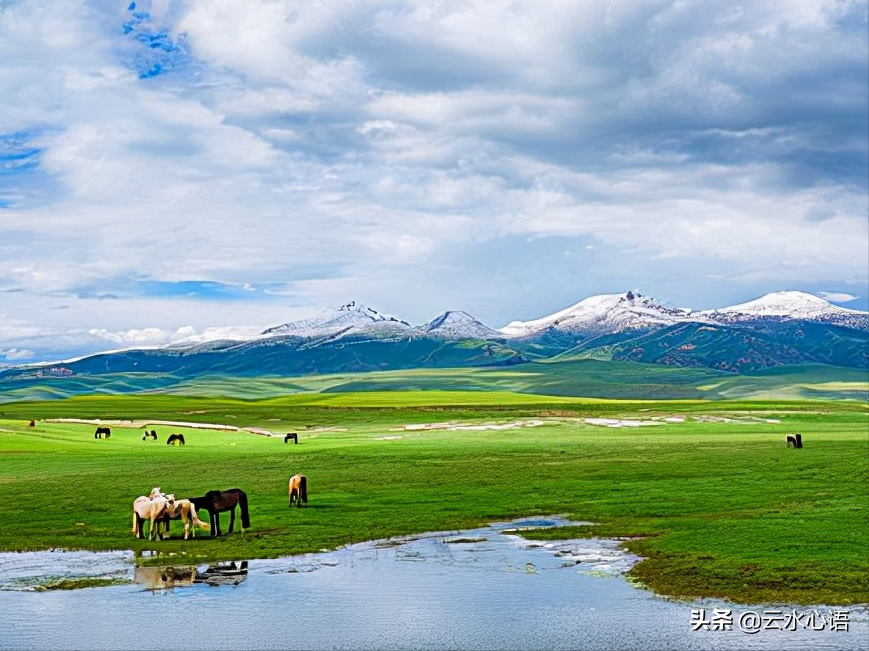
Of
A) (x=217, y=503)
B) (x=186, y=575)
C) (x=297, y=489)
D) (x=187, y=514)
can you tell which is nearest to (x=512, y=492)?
(x=297, y=489)

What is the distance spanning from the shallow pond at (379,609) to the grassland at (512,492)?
6.39 ft

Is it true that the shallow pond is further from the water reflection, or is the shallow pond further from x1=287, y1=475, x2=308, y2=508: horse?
x1=287, y1=475, x2=308, y2=508: horse

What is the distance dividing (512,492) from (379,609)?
25.3m

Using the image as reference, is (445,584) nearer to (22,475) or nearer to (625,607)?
(625,607)

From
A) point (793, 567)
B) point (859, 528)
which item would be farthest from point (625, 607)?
point (859, 528)

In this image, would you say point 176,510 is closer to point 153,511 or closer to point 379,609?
point 153,511

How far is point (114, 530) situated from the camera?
36.3 m

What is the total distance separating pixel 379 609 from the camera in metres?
24.6

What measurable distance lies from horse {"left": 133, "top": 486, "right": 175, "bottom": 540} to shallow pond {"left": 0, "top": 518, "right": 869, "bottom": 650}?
2.38 m

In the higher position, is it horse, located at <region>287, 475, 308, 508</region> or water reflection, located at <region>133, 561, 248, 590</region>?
horse, located at <region>287, 475, 308, 508</region>

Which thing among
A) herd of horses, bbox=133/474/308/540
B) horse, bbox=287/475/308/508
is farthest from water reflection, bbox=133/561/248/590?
horse, bbox=287/475/308/508

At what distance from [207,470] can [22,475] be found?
10.2 meters

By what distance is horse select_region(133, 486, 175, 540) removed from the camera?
33781 mm

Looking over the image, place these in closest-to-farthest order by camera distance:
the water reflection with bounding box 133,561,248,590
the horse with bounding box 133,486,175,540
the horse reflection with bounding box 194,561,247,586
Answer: the water reflection with bounding box 133,561,248,590
the horse reflection with bounding box 194,561,247,586
the horse with bounding box 133,486,175,540
